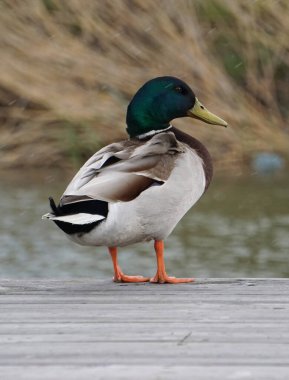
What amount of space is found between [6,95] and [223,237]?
337cm

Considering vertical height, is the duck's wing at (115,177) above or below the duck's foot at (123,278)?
above

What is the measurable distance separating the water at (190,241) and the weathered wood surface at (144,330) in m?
2.88

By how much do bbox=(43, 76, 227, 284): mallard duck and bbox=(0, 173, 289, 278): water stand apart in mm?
2630

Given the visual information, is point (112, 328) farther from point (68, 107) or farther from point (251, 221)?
point (68, 107)

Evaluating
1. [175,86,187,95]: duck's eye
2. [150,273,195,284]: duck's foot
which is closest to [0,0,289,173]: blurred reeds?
[175,86,187,95]: duck's eye

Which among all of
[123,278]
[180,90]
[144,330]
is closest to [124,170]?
[123,278]

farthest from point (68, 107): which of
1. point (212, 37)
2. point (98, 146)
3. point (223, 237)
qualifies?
point (223, 237)

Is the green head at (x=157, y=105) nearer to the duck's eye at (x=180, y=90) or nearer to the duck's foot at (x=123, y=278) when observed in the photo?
the duck's eye at (x=180, y=90)

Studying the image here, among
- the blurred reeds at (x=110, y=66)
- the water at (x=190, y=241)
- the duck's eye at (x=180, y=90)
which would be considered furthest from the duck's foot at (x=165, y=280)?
the blurred reeds at (x=110, y=66)

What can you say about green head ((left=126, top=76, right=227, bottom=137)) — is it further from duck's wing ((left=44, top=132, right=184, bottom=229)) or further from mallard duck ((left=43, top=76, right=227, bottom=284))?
Result: duck's wing ((left=44, top=132, right=184, bottom=229))

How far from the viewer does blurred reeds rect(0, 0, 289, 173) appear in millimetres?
10773

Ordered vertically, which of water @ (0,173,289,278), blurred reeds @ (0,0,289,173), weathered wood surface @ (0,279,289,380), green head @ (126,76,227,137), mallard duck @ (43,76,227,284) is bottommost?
water @ (0,173,289,278)

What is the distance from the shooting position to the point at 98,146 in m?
10.8

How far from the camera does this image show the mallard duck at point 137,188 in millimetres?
4160
